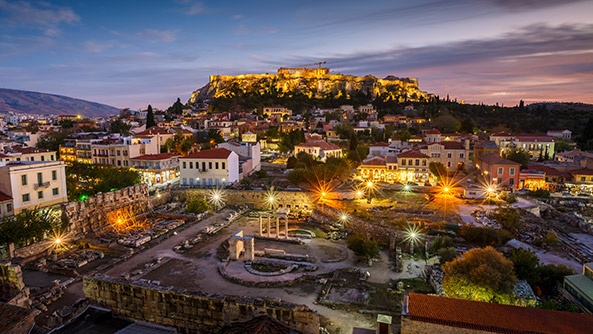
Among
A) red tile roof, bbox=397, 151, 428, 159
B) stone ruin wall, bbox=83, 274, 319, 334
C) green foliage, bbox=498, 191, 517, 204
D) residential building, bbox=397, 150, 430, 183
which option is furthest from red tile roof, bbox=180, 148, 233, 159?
green foliage, bbox=498, 191, 517, 204

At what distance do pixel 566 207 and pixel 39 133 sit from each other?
3359 inches

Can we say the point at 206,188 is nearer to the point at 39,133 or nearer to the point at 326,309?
the point at 326,309

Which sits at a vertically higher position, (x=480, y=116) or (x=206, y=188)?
(x=480, y=116)

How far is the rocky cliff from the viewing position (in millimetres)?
141750

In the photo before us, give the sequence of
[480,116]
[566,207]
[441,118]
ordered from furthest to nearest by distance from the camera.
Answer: [480,116], [441,118], [566,207]

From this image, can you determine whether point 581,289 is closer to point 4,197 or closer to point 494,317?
point 494,317

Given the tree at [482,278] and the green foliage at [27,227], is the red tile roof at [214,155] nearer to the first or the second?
the green foliage at [27,227]

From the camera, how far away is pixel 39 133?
6875cm

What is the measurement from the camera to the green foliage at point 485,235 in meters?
24.7

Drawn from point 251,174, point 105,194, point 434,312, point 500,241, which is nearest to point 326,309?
point 434,312

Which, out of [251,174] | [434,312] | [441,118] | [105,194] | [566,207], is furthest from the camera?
[441,118]

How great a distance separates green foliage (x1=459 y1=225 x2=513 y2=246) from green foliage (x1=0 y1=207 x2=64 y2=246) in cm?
2911

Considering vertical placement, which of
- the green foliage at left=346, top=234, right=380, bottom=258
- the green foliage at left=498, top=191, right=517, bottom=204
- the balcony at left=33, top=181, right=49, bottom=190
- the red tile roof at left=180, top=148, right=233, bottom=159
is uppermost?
the red tile roof at left=180, top=148, right=233, bottom=159

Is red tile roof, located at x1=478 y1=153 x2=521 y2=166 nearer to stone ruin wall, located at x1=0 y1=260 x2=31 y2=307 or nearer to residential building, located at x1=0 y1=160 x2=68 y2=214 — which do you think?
stone ruin wall, located at x1=0 y1=260 x2=31 y2=307
